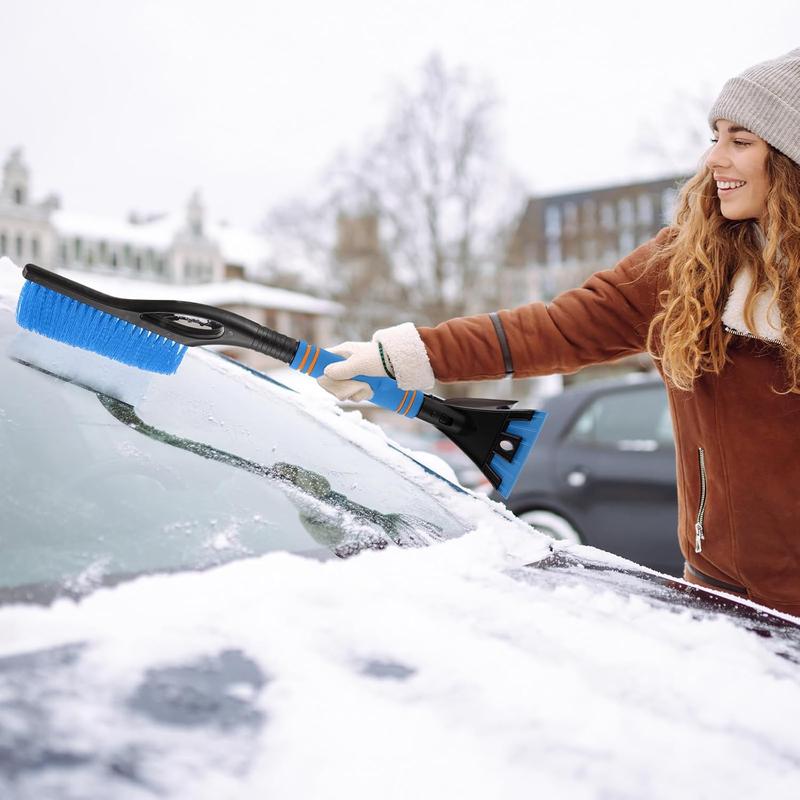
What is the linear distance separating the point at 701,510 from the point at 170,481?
1058mm

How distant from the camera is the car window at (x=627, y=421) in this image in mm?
5117

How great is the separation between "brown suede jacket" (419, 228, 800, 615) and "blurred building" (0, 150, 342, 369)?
24.4 metres

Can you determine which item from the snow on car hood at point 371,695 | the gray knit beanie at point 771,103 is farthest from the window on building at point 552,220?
the snow on car hood at point 371,695

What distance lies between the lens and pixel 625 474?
503 cm

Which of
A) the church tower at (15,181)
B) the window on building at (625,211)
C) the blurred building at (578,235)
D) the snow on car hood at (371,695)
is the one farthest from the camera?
the church tower at (15,181)

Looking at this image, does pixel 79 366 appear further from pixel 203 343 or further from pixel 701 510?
pixel 701 510

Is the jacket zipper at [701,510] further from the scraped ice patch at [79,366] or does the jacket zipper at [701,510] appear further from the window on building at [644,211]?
the window on building at [644,211]

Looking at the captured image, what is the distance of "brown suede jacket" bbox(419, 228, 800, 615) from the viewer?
1757 millimetres

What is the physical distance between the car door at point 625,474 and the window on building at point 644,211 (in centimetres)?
3173

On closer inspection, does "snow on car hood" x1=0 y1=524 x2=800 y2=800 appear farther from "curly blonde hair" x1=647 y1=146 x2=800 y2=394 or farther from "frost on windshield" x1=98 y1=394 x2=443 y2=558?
"curly blonde hair" x1=647 y1=146 x2=800 y2=394

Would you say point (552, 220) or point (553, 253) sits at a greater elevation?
point (552, 220)

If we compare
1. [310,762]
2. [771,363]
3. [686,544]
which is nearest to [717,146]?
[771,363]

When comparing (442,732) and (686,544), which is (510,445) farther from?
(442,732)

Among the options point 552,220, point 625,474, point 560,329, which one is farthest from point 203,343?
point 552,220
